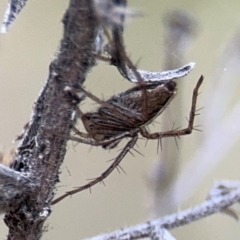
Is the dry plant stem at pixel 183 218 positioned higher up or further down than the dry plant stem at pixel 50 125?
further down

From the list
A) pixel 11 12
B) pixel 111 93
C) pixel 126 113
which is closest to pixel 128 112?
pixel 126 113

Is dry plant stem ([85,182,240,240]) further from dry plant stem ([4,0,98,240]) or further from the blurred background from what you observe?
the blurred background

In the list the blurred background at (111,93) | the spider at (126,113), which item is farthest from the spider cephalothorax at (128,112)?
the blurred background at (111,93)

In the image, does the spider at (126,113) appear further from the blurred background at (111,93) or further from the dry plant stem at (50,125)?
the blurred background at (111,93)

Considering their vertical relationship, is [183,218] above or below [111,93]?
below

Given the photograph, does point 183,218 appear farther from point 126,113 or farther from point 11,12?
point 11,12

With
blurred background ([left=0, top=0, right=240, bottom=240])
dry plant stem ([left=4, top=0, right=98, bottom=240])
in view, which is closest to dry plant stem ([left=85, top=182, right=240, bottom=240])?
dry plant stem ([left=4, top=0, right=98, bottom=240])
